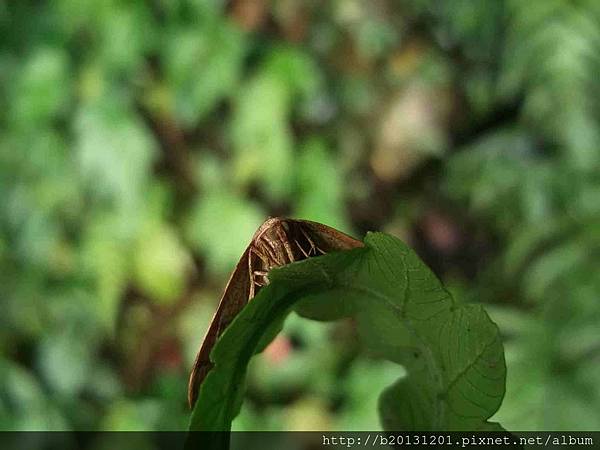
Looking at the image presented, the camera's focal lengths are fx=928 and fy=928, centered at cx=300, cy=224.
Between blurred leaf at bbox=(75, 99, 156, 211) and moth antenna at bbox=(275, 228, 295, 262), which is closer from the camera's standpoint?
moth antenna at bbox=(275, 228, 295, 262)

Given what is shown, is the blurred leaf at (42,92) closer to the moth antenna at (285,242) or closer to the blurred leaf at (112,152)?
the blurred leaf at (112,152)

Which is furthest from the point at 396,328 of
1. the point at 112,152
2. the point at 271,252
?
the point at 112,152

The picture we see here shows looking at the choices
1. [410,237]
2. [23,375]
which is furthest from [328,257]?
[410,237]

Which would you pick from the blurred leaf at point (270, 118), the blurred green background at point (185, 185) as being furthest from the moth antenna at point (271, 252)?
the blurred leaf at point (270, 118)

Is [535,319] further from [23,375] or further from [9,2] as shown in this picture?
[9,2]

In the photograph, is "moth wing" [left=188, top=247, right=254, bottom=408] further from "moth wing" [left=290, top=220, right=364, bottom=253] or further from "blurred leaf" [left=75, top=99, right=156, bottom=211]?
"blurred leaf" [left=75, top=99, right=156, bottom=211]

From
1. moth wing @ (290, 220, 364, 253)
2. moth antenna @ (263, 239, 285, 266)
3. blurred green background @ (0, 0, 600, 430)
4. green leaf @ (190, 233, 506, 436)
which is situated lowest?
green leaf @ (190, 233, 506, 436)

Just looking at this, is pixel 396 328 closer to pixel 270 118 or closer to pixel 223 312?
pixel 223 312

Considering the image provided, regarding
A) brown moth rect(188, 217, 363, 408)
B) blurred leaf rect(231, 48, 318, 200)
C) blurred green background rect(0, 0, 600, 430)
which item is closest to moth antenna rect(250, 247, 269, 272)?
brown moth rect(188, 217, 363, 408)
